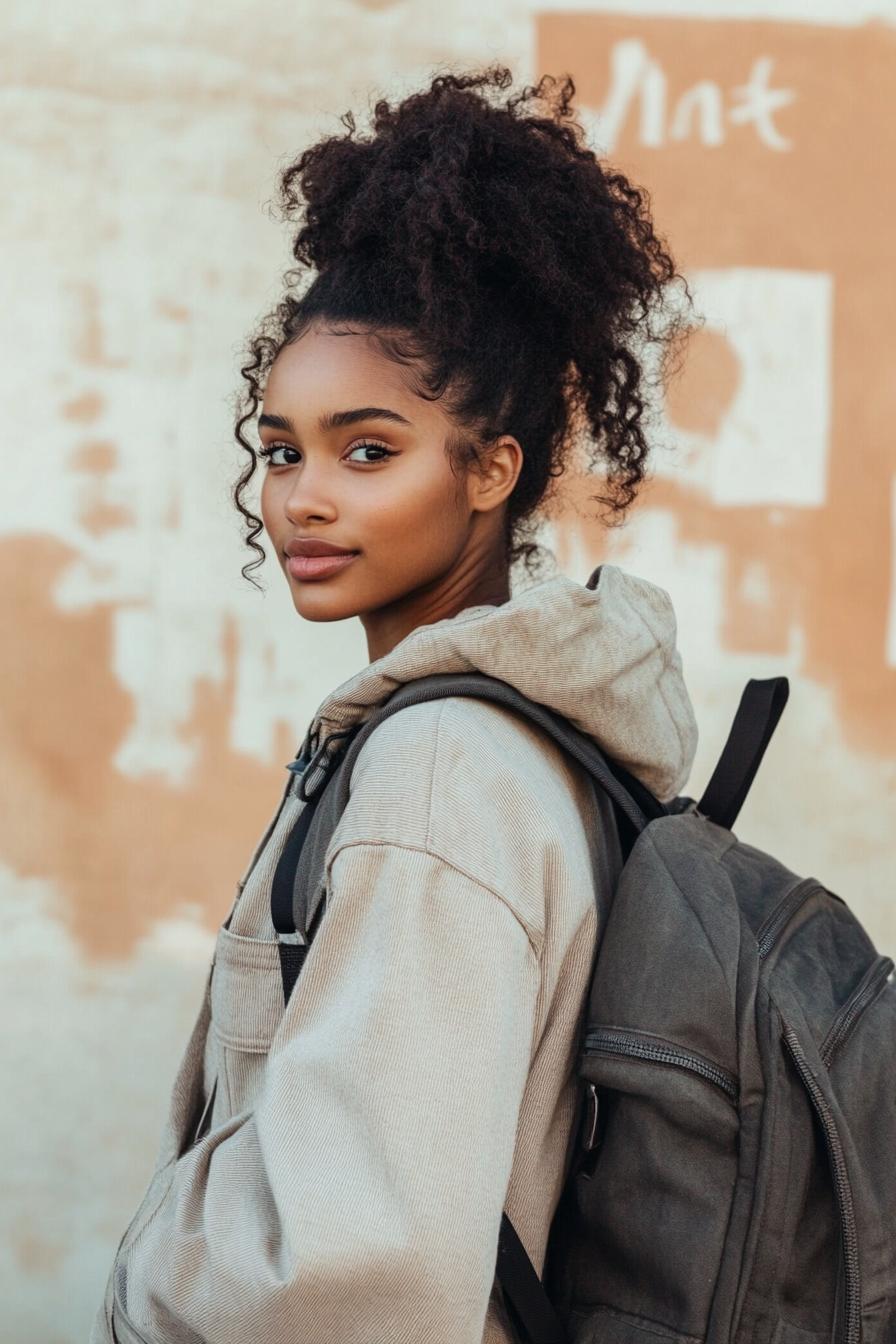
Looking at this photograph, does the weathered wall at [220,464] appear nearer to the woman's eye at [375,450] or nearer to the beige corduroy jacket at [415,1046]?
the woman's eye at [375,450]

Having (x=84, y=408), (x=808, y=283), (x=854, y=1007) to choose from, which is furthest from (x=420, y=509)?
(x=808, y=283)

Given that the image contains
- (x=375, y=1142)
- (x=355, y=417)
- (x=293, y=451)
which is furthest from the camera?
(x=293, y=451)

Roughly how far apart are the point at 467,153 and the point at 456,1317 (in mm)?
1086

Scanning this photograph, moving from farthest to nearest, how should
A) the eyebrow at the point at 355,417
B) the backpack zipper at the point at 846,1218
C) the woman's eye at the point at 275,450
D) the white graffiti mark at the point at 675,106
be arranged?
the white graffiti mark at the point at 675,106
the woman's eye at the point at 275,450
the eyebrow at the point at 355,417
the backpack zipper at the point at 846,1218

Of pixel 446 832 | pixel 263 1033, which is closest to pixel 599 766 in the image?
pixel 446 832

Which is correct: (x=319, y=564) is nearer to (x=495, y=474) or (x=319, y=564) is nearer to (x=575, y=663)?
(x=495, y=474)

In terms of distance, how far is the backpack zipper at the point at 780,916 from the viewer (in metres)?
1.25

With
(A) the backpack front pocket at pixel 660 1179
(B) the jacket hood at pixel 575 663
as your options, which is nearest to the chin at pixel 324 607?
(B) the jacket hood at pixel 575 663

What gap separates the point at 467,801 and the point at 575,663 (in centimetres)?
21

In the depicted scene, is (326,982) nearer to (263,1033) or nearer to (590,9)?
(263,1033)

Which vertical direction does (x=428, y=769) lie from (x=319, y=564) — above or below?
below

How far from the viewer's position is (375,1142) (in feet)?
3.38

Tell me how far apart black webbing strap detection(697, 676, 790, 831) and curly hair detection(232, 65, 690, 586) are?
0.33 metres

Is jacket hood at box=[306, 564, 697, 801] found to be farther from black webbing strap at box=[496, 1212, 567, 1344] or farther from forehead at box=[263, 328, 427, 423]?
black webbing strap at box=[496, 1212, 567, 1344]
